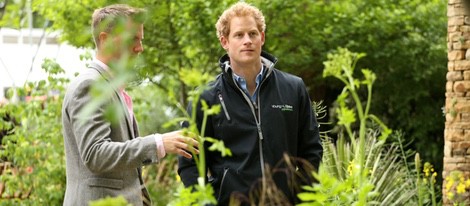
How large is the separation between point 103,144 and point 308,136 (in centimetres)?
98

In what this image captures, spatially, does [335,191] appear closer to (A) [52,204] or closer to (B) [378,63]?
(A) [52,204]

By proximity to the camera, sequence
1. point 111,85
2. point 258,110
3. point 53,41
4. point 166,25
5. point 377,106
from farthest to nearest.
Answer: point 53,41, point 377,106, point 166,25, point 258,110, point 111,85

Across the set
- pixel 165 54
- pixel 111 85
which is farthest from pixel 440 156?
pixel 111 85

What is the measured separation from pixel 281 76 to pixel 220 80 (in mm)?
262

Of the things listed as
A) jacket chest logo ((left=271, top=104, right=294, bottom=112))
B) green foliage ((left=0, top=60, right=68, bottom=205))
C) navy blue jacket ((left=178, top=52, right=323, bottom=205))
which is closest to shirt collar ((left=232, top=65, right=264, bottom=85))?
navy blue jacket ((left=178, top=52, right=323, bottom=205))

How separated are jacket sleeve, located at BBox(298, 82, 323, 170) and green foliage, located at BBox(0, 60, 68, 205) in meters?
4.04

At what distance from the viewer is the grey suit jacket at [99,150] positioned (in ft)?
11.1

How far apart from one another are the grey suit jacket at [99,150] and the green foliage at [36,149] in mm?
4214

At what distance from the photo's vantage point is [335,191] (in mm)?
2863

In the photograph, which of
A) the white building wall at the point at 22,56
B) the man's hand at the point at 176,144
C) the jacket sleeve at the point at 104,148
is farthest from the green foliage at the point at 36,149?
the white building wall at the point at 22,56

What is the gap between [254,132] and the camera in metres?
3.89

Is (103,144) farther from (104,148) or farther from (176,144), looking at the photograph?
(176,144)

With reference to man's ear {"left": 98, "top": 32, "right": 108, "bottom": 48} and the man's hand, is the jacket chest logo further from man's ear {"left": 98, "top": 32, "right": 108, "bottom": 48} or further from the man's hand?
man's ear {"left": 98, "top": 32, "right": 108, "bottom": 48}

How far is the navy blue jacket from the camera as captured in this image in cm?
388
